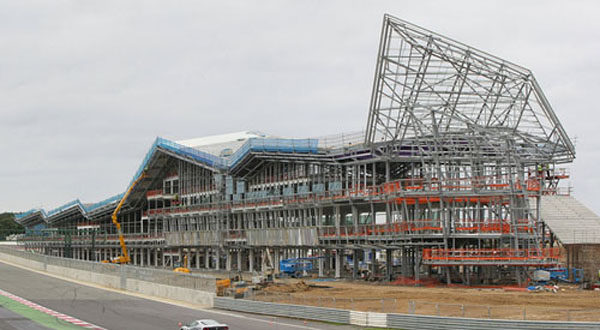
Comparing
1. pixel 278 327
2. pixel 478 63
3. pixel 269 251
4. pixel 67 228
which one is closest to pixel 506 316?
pixel 278 327

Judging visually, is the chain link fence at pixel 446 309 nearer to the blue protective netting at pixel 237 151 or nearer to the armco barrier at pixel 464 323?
the armco barrier at pixel 464 323

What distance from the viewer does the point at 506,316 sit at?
39.9 metres

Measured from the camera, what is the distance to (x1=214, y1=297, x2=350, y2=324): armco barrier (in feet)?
143

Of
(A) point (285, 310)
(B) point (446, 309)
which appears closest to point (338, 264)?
(A) point (285, 310)

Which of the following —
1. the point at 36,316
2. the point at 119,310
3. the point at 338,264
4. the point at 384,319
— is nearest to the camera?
the point at 384,319

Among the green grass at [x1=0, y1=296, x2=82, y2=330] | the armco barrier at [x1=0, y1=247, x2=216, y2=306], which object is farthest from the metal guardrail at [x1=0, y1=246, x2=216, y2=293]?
the green grass at [x1=0, y1=296, x2=82, y2=330]

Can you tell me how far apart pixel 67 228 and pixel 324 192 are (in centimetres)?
9828

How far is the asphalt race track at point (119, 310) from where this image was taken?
44.1 meters

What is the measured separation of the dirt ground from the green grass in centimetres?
1442

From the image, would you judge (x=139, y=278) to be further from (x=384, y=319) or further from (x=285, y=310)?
(x=384, y=319)

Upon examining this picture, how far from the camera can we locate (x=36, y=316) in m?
50.2

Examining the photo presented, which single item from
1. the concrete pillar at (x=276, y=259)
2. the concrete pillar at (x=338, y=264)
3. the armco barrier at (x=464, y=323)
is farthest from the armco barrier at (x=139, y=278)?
the concrete pillar at (x=276, y=259)

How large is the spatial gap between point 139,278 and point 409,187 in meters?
27.5

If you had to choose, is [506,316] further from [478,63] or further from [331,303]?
[478,63]
